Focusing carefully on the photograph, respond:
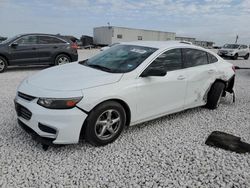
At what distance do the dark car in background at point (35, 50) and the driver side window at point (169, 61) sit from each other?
6.77 m

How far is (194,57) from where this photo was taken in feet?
15.0

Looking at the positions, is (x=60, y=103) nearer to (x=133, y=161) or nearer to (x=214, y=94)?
(x=133, y=161)

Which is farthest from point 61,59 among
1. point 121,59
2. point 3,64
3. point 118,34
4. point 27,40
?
point 118,34

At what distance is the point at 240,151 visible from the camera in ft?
11.1

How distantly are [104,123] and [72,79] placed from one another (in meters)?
0.78

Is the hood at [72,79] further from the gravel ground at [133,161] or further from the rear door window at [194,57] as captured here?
the rear door window at [194,57]

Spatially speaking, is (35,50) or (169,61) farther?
(35,50)

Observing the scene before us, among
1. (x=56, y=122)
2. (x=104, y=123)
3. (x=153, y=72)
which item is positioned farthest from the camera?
(x=153, y=72)

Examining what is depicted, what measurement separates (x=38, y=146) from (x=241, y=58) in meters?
25.7

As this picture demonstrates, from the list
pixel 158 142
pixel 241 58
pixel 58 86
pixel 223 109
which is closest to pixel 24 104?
pixel 58 86

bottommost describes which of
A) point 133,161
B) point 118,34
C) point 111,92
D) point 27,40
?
point 133,161

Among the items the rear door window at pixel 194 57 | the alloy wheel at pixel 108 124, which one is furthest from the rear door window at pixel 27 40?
the alloy wheel at pixel 108 124

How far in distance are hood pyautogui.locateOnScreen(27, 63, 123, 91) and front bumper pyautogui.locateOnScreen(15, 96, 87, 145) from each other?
0.31 m

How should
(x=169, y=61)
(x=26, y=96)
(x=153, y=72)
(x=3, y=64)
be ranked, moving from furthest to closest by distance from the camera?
(x=3, y=64)
(x=169, y=61)
(x=153, y=72)
(x=26, y=96)
